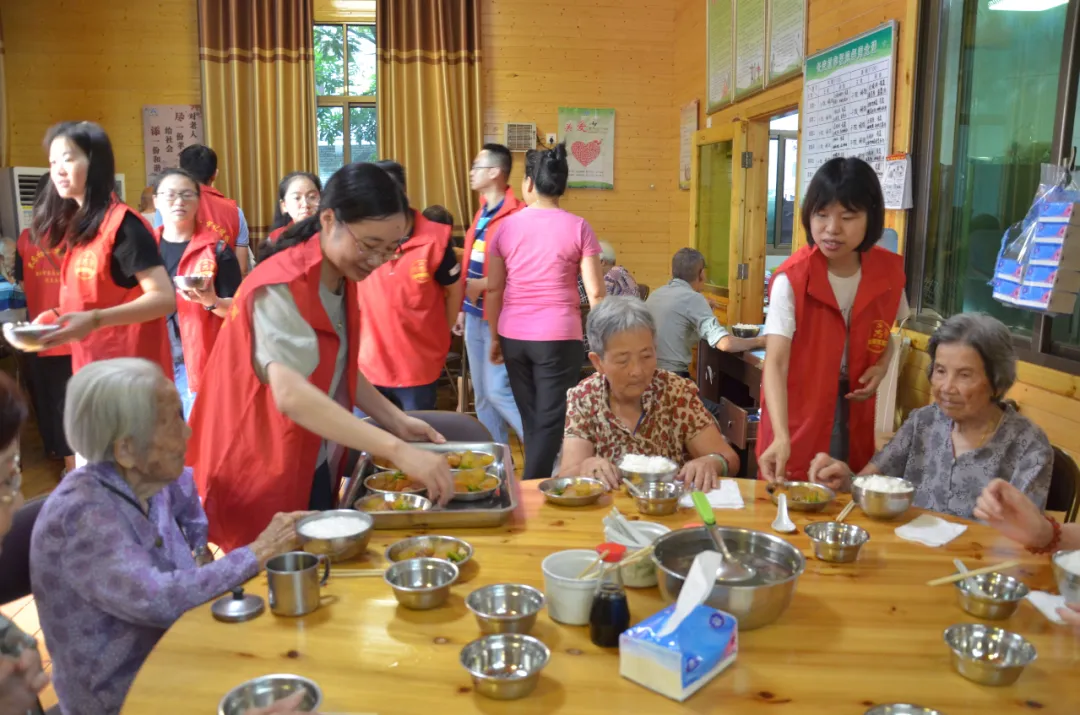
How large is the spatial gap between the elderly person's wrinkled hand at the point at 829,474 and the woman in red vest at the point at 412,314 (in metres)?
1.79

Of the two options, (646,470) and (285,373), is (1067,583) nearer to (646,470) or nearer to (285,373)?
(646,470)

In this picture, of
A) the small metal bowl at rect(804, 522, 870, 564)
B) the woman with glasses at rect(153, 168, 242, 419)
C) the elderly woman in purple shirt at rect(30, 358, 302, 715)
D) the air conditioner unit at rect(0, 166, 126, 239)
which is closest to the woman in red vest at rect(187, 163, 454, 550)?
the elderly woman in purple shirt at rect(30, 358, 302, 715)

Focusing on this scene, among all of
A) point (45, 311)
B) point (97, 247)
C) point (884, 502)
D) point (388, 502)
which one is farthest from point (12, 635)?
point (45, 311)

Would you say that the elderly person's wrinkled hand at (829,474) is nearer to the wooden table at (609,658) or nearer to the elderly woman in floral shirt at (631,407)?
the elderly woman in floral shirt at (631,407)

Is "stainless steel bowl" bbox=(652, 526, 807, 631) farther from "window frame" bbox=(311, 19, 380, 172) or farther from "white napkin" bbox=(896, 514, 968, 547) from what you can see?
"window frame" bbox=(311, 19, 380, 172)

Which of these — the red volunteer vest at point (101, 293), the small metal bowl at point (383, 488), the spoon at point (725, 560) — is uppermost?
the red volunteer vest at point (101, 293)

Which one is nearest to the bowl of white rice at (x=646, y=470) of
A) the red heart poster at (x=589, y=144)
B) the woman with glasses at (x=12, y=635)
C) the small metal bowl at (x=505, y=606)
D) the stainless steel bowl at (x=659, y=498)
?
the stainless steel bowl at (x=659, y=498)

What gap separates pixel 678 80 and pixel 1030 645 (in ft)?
20.3

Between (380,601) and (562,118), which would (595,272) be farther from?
(562,118)

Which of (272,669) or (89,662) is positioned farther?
(89,662)

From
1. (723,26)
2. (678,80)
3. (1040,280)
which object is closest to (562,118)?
(678,80)

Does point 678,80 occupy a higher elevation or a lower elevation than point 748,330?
higher

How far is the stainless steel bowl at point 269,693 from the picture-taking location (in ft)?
3.41

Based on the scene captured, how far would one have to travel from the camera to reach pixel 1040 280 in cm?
249
